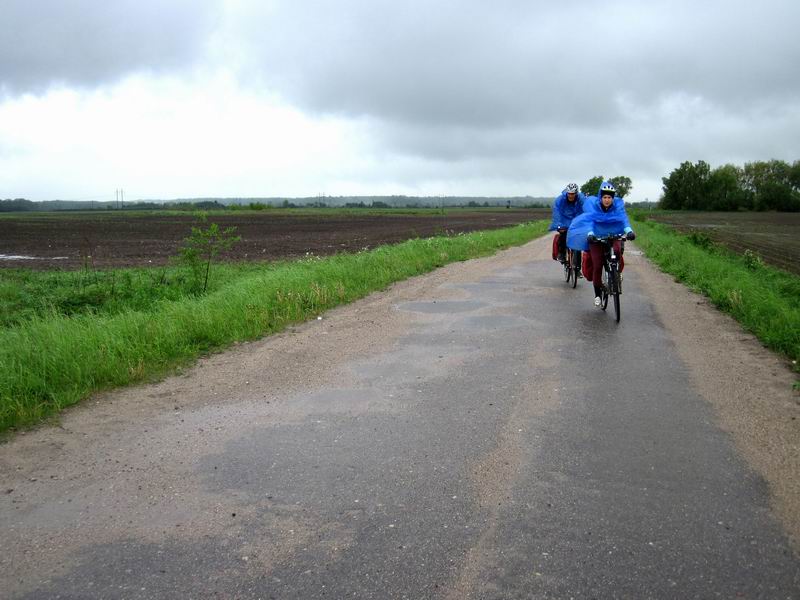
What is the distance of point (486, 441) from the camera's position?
189 inches

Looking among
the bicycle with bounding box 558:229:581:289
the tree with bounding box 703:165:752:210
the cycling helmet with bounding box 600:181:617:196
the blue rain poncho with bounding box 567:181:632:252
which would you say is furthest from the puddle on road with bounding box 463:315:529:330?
the tree with bounding box 703:165:752:210

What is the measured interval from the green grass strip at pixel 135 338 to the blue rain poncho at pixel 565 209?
388cm

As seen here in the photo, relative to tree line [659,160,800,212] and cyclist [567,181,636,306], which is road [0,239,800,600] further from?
tree line [659,160,800,212]

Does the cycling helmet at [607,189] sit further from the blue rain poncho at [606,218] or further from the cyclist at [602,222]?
the blue rain poncho at [606,218]

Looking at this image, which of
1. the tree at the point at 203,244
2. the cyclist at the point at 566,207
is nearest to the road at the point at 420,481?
the tree at the point at 203,244

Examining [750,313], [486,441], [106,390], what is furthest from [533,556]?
[750,313]

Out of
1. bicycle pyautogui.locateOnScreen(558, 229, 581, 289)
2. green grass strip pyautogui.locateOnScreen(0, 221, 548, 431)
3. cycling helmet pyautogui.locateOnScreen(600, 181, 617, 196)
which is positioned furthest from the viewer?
bicycle pyautogui.locateOnScreen(558, 229, 581, 289)

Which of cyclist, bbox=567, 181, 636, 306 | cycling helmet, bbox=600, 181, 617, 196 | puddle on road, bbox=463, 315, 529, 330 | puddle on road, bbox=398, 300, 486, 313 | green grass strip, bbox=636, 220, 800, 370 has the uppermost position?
cycling helmet, bbox=600, 181, 617, 196

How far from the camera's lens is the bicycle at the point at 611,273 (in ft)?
31.6

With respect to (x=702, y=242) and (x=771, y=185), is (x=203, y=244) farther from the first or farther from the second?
(x=771, y=185)

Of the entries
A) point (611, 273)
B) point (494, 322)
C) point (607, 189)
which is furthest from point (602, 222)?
point (494, 322)

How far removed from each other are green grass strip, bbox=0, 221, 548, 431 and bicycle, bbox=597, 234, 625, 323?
4402 millimetres

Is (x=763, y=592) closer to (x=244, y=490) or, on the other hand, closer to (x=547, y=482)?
(x=547, y=482)

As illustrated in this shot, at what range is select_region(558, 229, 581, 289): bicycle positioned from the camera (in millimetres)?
12797
